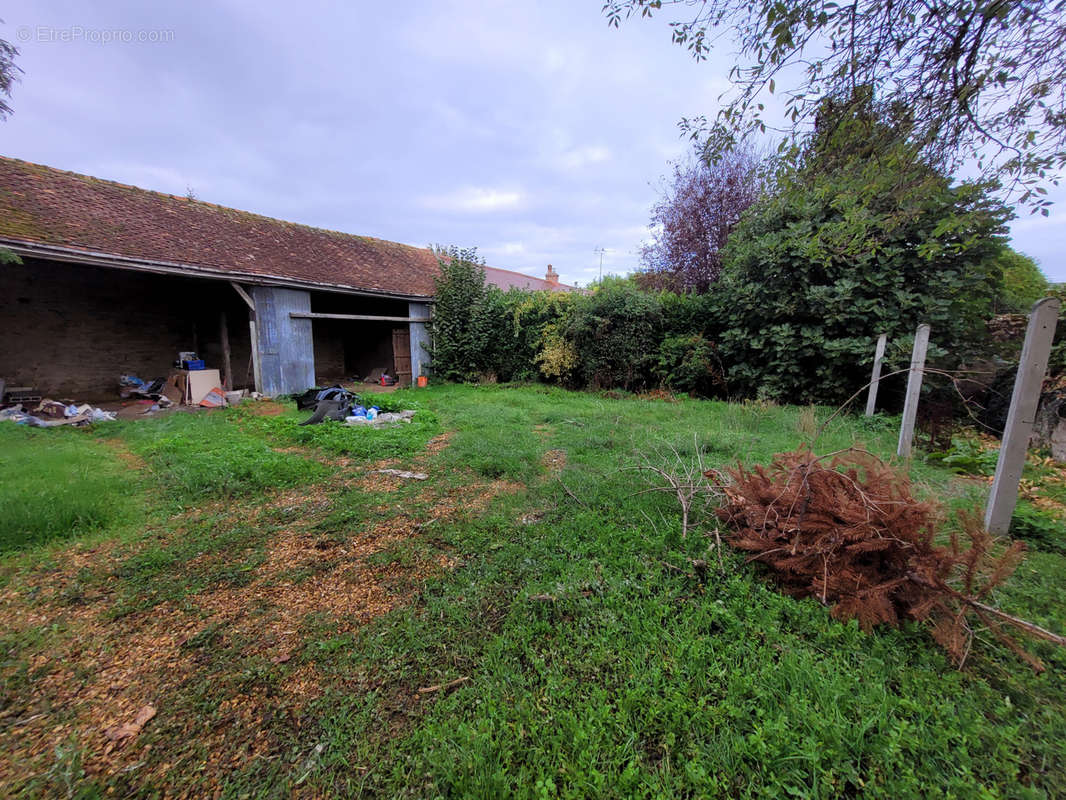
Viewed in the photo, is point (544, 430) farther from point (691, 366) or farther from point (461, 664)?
point (691, 366)

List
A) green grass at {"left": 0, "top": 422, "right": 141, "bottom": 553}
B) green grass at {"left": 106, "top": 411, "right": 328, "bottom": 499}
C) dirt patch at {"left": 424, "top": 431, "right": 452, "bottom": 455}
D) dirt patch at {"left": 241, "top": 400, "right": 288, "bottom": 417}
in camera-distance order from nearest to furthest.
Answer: green grass at {"left": 0, "top": 422, "right": 141, "bottom": 553} → green grass at {"left": 106, "top": 411, "right": 328, "bottom": 499} → dirt patch at {"left": 424, "top": 431, "right": 452, "bottom": 455} → dirt patch at {"left": 241, "top": 400, "right": 288, "bottom": 417}

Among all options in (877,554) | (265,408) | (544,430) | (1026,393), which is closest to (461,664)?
(877,554)

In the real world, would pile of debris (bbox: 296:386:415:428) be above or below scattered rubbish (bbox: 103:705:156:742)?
above

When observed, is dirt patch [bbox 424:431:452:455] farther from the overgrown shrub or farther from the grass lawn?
the overgrown shrub

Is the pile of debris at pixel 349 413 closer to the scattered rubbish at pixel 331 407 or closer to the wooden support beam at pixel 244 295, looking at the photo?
the scattered rubbish at pixel 331 407

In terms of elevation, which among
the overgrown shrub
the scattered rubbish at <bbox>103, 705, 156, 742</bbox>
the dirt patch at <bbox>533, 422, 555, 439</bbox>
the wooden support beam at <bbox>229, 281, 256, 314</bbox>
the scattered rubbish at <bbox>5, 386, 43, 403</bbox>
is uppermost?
the wooden support beam at <bbox>229, 281, 256, 314</bbox>

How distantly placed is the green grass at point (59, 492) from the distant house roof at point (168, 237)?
12.9ft

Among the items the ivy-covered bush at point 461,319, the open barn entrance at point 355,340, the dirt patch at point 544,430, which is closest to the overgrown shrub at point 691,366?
the dirt patch at point 544,430

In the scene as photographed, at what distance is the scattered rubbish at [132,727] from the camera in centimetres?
157

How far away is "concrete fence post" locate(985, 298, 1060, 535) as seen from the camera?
2.60 m

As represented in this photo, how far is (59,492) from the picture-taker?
337 cm

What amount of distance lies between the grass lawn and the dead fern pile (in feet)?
0.44

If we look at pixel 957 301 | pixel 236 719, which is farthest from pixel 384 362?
pixel 957 301

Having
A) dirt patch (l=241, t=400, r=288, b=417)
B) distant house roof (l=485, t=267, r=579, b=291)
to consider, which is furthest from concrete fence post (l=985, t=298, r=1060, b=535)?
distant house roof (l=485, t=267, r=579, b=291)
